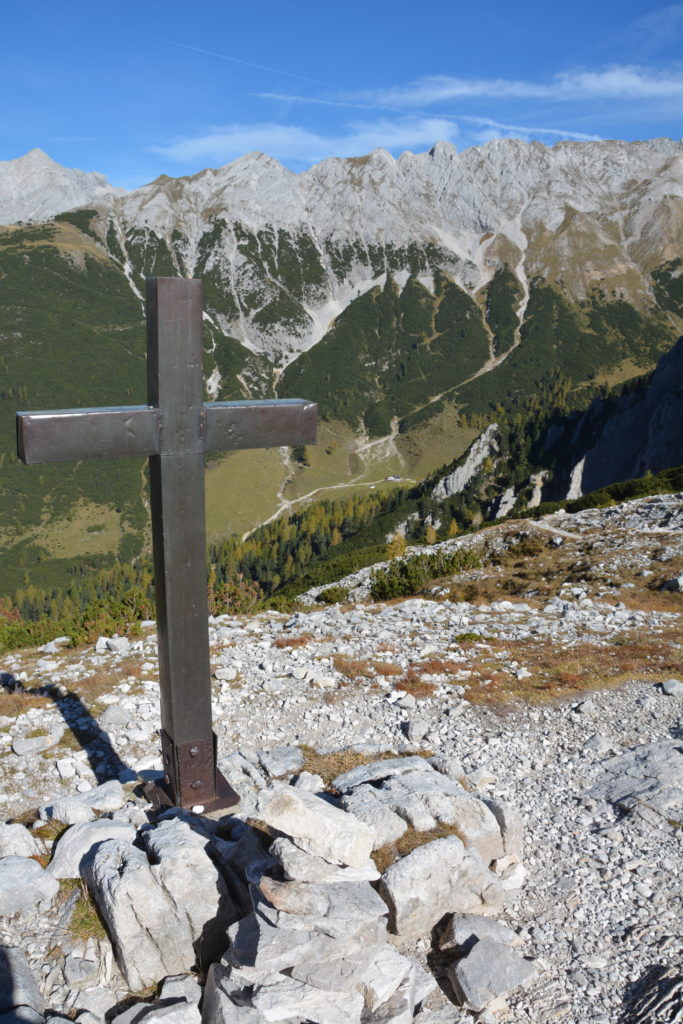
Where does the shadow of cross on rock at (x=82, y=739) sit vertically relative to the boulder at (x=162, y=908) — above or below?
below

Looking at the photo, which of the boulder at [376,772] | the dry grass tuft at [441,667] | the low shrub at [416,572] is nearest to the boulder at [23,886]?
the boulder at [376,772]

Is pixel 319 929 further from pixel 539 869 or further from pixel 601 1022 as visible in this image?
pixel 539 869

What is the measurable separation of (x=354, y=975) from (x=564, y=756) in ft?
18.6

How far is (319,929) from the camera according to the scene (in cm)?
552

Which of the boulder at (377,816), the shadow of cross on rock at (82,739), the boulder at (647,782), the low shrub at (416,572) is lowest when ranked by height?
the low shrub at (416,572)

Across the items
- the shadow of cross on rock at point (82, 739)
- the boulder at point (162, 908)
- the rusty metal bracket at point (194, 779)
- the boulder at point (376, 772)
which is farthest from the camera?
the shadow of cross on rock at point (82, 739)

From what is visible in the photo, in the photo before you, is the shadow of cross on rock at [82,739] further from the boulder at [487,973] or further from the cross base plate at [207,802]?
the boulder at [487,973]

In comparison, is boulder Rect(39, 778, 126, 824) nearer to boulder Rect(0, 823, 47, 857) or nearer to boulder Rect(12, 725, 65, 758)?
boulder Rect(0, 823, 47, 857)

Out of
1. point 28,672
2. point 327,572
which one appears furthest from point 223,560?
point 28,672

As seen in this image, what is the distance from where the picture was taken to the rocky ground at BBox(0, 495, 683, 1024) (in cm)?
630

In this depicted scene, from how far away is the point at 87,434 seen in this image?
7.05 m

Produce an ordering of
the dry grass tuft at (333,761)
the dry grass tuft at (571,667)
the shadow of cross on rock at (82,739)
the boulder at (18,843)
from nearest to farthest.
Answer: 1. the boulder at (18,843)
2. the dry grass tuft at (333,761)
3. the shadow of cross on rock at (82,739)
4. the dry grass tuft at (571,667)

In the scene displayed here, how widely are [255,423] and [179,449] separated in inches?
35.5

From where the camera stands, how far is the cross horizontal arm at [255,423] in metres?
7.60
